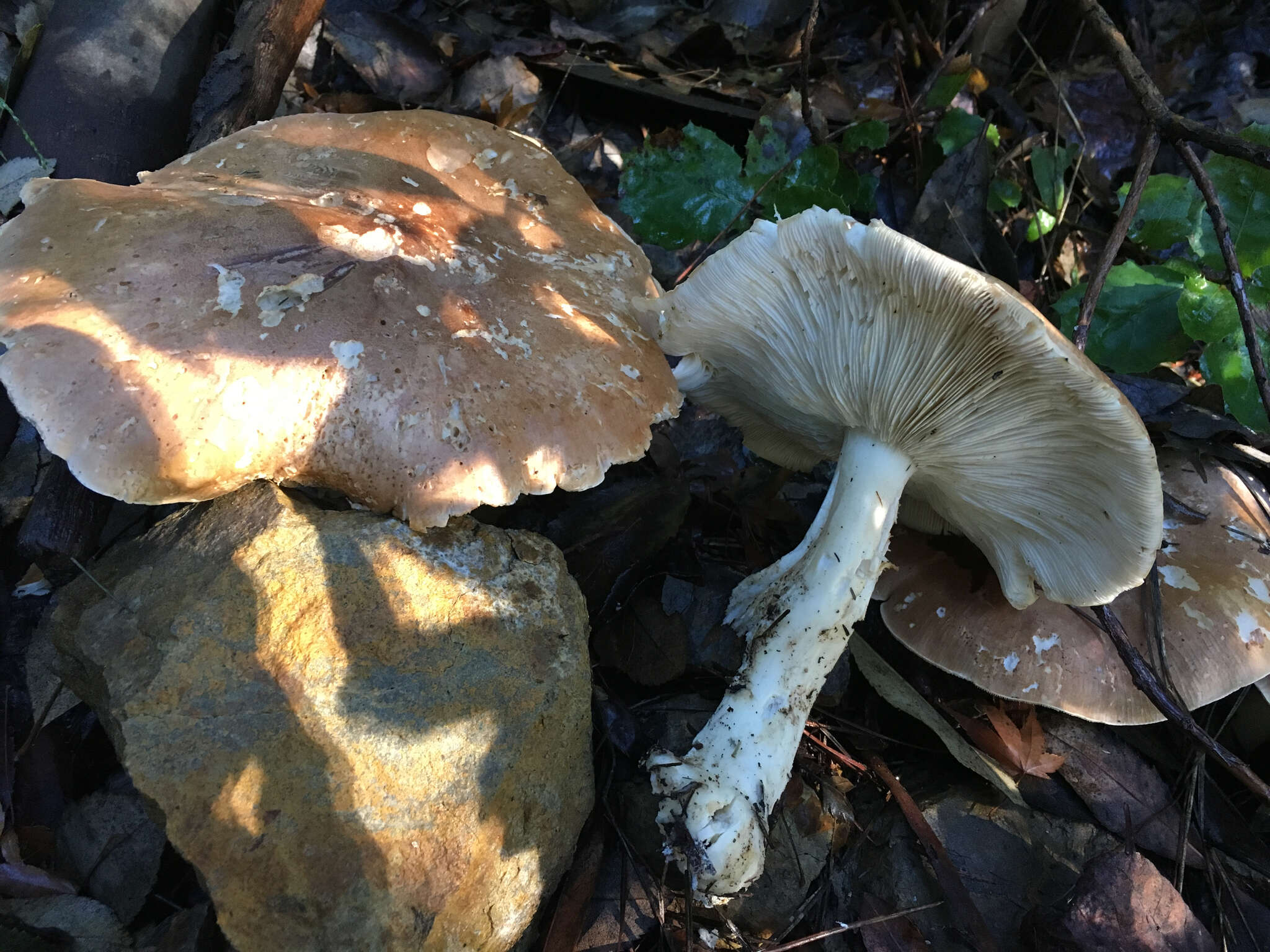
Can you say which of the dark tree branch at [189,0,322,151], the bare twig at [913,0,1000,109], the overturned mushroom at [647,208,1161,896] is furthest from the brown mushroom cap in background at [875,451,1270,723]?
the dark tree branch at [189,0,322,151]

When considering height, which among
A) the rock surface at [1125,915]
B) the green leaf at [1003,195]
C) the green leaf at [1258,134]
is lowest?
the rock surface at [1125,915]

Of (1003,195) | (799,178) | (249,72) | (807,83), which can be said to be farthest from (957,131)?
(249,72)

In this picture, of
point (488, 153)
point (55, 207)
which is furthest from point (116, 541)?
point (488, 153)

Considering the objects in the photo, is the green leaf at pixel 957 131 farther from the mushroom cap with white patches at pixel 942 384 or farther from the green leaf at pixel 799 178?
the mushroom cap with white patches at pixel 942 384

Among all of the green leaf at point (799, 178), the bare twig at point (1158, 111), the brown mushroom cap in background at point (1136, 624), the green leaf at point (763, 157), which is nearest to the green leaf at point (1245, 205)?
the bare twig at point (1158, 111)

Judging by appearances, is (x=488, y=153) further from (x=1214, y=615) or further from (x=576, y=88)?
(x=1214, y=615)
